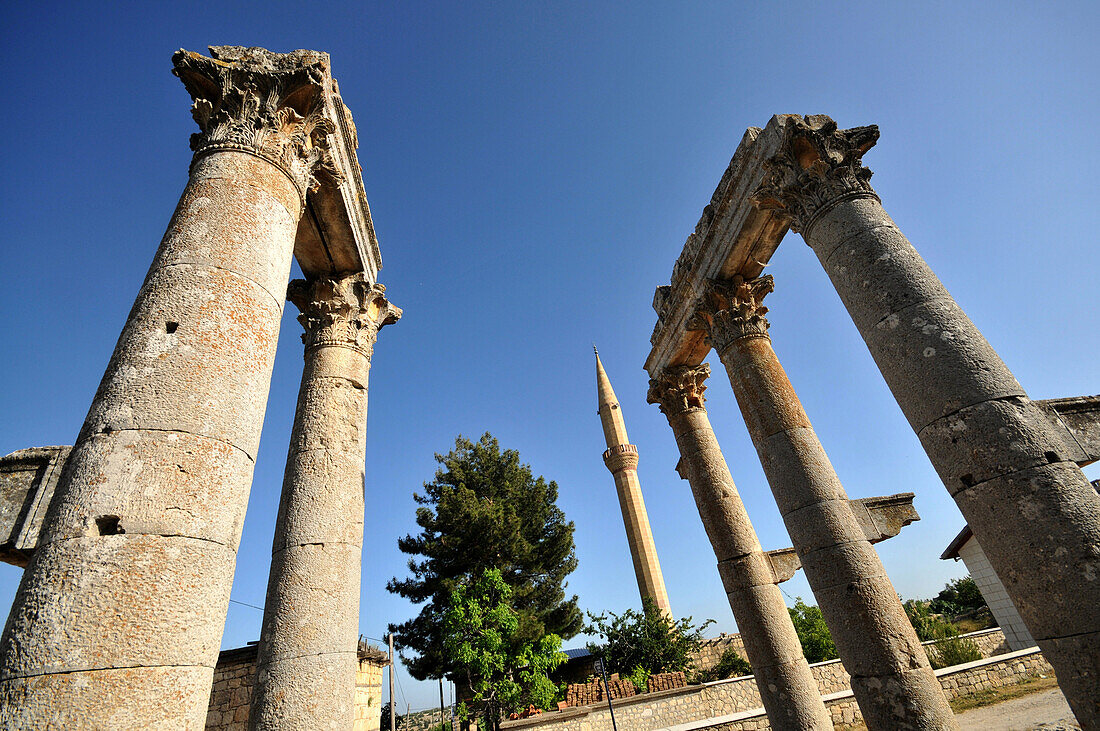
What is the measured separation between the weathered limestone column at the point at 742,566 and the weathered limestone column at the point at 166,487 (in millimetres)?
6996

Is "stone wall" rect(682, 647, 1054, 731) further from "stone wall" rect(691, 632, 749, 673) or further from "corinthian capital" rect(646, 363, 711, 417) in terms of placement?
"stone wall" rect(691, 632, 749, 673)

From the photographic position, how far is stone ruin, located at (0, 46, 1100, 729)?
8.09 ft

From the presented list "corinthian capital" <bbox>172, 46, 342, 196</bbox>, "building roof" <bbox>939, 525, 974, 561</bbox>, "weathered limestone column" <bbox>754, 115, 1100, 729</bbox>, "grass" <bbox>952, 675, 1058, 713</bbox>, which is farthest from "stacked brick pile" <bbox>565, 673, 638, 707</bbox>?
"building roof" <bbox>939, 525, 974, 561</bbox>

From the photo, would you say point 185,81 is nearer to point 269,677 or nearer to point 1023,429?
point 269,677

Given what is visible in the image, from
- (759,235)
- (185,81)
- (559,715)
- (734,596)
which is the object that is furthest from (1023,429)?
(559,715)

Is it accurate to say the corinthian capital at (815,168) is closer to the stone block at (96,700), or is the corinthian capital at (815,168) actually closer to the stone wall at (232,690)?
the stone block at (96,700)

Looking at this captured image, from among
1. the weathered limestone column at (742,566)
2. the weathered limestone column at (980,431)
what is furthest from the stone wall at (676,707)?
the weathered limestone column at (980,431)

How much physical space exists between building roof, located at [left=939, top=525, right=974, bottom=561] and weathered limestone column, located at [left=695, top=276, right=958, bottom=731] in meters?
23.2

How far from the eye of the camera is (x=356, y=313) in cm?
665

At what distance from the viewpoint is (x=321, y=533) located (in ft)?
16.3

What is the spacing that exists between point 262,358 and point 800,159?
6.23m

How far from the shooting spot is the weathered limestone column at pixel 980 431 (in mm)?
3314

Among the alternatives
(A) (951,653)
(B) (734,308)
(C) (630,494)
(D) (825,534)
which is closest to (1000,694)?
(A) (951,653)

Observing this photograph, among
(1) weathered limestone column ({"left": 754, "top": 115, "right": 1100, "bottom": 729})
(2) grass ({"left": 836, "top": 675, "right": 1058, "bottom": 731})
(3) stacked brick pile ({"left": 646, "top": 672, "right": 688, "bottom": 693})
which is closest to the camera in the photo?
(1) weathered limestone column ({"left": 754, "top": 115, "right": 1100, "bottom": 729})
